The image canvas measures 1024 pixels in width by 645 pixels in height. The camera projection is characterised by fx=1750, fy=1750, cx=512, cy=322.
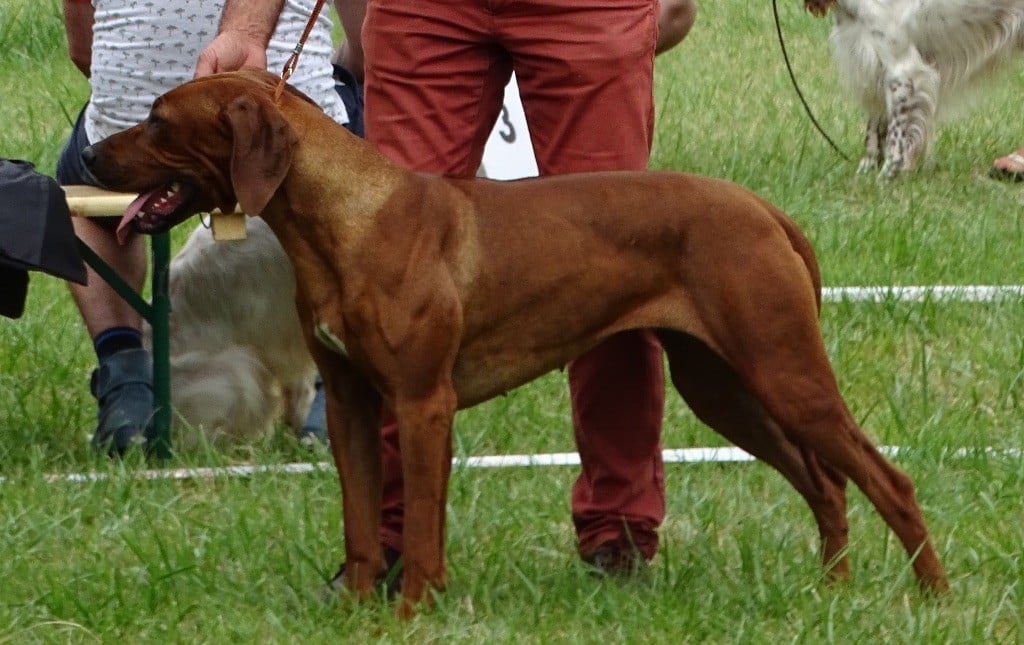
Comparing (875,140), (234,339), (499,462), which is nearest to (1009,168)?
(875,140)

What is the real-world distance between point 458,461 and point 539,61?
4.30ft

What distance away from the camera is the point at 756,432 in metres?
3.61

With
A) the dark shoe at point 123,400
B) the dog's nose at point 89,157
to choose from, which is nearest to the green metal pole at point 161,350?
the dark shoe at point 123,400

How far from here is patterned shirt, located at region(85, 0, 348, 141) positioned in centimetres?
459

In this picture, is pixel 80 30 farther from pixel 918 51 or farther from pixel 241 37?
pixel 918 51

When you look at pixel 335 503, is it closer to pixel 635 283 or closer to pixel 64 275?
pixel 64 275

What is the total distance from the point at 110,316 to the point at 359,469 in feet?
6.01

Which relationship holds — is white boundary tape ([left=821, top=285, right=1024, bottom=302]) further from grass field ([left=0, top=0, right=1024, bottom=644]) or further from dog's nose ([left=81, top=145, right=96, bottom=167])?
dog's nose ([left=81, top=145, right=96, bottom=167])

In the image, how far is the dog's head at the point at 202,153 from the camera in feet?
10.0

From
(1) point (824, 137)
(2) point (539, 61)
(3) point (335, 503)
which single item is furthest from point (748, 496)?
(1) point (824, 137)

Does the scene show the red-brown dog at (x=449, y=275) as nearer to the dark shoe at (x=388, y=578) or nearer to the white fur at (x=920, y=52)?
the dark shoe at (x=388, y=578)

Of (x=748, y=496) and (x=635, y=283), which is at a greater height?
(x=635, y=283)

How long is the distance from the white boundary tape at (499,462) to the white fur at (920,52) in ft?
11.8

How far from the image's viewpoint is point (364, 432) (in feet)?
11.0
